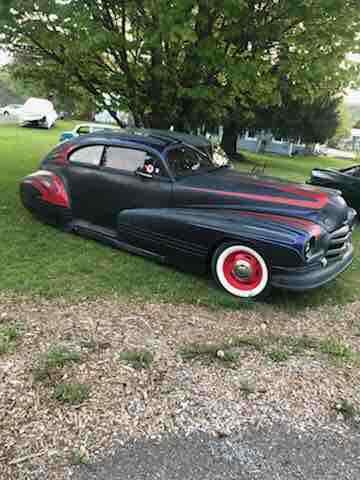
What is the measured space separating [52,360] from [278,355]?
1786 millimetres

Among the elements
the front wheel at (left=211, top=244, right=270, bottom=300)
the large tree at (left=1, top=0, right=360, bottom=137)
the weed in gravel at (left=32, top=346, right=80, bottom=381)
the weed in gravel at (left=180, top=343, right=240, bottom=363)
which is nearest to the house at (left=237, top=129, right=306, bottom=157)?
the large tree at (left=1, top=0, right=360, bottom=137)

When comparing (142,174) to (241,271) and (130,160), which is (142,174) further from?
(241,271)

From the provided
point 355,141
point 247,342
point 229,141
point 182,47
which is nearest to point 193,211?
point 247,342

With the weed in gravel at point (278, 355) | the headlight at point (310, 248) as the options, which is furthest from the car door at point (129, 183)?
the weed in gravel at point (278, 355)

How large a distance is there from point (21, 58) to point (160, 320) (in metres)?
7.59

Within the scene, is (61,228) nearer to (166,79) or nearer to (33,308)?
(33,308)

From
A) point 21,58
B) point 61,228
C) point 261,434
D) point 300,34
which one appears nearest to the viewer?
point 261,434

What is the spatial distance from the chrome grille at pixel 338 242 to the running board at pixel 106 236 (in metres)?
1.91

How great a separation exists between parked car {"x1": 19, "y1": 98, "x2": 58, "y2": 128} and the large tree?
19.7m

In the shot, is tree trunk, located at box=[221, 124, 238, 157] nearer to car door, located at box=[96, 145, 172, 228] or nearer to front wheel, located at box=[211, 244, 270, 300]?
car door, located at box=[96, 145, 172, 228]

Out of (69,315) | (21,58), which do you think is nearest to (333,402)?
(69,315)

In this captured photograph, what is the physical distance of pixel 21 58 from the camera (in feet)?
27.5

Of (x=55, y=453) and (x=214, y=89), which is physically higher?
(x=214, y=89)

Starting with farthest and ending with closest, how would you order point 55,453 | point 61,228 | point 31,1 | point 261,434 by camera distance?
point 31,1
point 61,228
point 261,434
point 55,453
